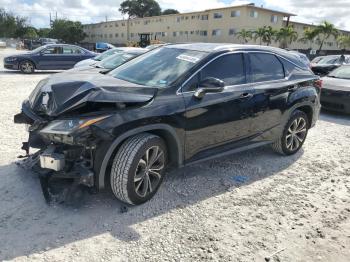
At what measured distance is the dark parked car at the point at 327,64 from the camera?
15.7 metres

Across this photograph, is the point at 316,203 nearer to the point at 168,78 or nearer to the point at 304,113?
the point at 304,113

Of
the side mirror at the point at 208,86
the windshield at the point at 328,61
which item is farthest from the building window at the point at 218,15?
the side mirror at the point at 208,86

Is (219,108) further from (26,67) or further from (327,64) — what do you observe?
(327,64)

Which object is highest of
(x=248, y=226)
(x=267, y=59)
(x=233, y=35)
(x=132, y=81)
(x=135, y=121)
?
(x=233, y=35)

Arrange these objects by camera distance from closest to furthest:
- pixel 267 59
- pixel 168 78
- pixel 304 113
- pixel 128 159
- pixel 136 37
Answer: pixel 128 159 → pixel 168 78 → pixel 267 59 → pixel 304 113 → pixel 136 37

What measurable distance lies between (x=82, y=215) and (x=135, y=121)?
1.14m

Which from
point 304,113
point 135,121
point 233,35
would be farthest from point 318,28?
point 135,121

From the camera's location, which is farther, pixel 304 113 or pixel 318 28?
pixel 318 28

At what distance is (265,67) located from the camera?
498 cm

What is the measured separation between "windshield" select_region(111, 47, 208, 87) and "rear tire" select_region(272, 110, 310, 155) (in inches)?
81.0

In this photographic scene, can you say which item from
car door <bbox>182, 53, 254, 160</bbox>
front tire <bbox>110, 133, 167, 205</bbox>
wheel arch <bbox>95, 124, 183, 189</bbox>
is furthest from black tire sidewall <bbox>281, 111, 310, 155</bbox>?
front tire <bbox>110, 133, 167, 205</bbox>

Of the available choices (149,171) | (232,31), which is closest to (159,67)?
(149,171)

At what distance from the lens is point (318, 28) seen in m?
48.8

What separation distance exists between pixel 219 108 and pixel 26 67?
14087 mm
